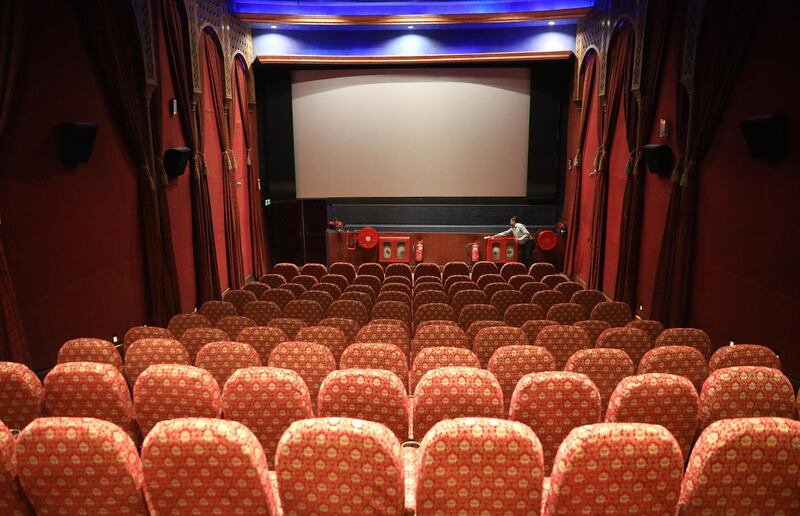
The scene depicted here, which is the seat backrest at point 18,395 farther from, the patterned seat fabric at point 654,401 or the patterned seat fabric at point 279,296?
the patterned seat fabric at point 279,296

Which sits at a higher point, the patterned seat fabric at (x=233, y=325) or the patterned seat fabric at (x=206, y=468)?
the patterned seat fabric at (x=206, y=468)

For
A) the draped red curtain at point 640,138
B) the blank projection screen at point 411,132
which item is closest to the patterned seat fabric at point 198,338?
the draped red curtain at point 640,138

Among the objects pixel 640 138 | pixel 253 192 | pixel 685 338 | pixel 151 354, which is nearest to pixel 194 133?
pixel 253 192

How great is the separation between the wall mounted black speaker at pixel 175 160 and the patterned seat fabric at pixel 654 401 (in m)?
6.18

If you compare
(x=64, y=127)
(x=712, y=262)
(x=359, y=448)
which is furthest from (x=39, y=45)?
(x=712, y=262)

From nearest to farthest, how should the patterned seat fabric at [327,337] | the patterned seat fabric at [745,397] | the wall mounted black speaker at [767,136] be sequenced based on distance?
the patterned seat fabric at [745,397] < the patterned seat fabric at [327,337] < the wall mounted black speaker at [767,136]

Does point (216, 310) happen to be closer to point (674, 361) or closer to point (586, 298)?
point (586, 298)

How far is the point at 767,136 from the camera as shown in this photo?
4.78 m

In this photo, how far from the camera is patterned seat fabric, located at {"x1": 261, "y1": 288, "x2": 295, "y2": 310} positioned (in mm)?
6645

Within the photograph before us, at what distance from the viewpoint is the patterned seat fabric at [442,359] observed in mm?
3560

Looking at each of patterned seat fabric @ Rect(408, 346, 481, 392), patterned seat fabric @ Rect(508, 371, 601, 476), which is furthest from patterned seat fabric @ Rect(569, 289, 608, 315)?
patterned seat fabric @ Rect(508, 371, 601, 476)

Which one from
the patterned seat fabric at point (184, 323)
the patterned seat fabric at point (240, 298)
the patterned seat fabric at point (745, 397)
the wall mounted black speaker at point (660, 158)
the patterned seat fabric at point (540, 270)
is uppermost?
the wall mounted black speaker at point (660, 158)

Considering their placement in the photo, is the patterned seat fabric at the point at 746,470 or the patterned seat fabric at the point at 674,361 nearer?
the patterned seat fabric at the point at 746,470

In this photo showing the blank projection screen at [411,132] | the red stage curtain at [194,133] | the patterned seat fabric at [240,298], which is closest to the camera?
the patterned seat fabric at [240,298]
